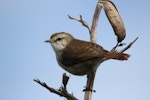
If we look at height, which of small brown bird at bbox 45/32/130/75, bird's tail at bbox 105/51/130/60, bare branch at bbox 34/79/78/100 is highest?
small brown bird at bbox 45/32/130/75

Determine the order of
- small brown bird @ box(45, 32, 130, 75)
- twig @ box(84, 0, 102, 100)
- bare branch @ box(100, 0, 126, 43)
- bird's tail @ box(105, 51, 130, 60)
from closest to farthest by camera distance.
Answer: twig @ box(84, 0, 102, 100), bare branch @ box(100, 0, 126, 43), bird's tail @ box(105, 51, 130, 60), small brown bird @ box(45, 32, 130, 75)

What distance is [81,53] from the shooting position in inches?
140

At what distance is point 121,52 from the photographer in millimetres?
3188

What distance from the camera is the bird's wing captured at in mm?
3494

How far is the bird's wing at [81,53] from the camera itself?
11.5 ft

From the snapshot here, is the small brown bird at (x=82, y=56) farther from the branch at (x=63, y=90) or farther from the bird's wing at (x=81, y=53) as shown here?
the branch at (x=63, y=90)

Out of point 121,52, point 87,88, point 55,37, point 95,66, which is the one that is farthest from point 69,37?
point 87,88

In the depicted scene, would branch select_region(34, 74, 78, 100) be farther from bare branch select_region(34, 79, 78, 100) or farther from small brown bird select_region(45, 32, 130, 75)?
small brown bird select_region(45, 32, 130, 75)

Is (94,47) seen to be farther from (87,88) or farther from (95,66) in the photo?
(87,88)

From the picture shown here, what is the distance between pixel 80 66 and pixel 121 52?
59 cm

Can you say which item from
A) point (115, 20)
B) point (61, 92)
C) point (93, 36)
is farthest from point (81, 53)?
point (61, 92)

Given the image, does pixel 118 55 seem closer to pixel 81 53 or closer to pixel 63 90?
pixel 81 53

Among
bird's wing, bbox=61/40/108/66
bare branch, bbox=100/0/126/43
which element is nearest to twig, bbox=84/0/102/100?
bare branch, bbox=100/0/126/43

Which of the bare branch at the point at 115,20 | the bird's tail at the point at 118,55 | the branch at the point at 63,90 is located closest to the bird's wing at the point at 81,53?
the bird's tail at the point at 118,55
